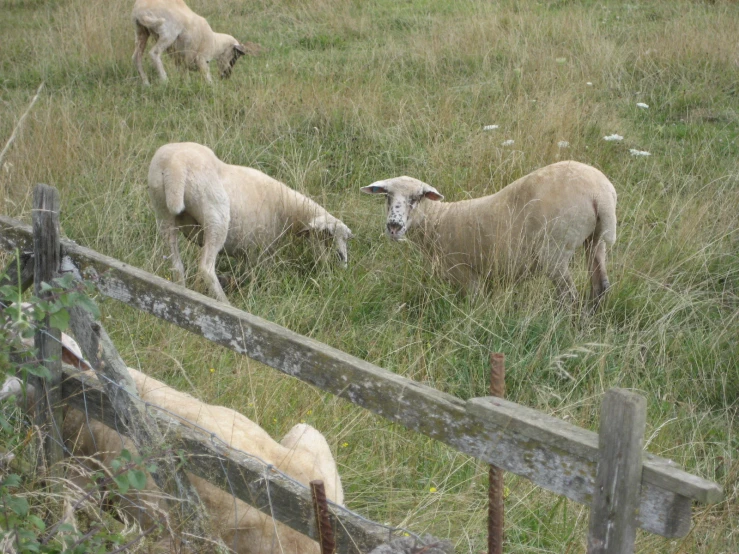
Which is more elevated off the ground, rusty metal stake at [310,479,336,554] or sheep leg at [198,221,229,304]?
rusty metal stake at [310,479,336,554]

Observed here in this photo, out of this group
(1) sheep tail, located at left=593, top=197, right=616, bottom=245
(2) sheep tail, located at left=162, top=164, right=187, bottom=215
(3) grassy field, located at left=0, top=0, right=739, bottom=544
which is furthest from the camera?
(2) sheep tail, located at left=162, top=164, right=187, bottom=215

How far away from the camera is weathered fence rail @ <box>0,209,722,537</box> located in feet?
5.71

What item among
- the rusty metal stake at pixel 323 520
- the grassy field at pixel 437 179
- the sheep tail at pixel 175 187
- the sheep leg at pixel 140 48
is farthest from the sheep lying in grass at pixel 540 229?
the sheep leg at pixel 140 48

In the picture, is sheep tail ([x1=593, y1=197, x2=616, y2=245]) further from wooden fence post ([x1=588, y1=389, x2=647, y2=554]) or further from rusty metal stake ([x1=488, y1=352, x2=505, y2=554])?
wooden fence post ([x1=588, y1=389, x2=647, y2=554])

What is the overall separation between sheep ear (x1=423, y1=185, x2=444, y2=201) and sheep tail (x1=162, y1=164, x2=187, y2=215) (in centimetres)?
173

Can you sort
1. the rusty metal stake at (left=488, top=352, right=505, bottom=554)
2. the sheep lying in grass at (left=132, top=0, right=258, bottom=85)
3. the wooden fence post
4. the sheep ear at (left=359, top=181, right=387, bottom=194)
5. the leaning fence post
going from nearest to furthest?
the wooden fence post, the rusty metal stake at (left=488, top=352, right=505, bottom=554), the leaning fence post, the sheep ear at (left=359, top=181, right=387, bottom=194), the sheep lying in grass at (left=132, top=0, right=258, bottom=85)

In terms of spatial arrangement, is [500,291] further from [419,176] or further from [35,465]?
[35,465]

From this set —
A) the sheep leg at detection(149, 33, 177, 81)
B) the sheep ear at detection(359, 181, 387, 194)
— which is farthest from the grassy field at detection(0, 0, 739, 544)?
the sheep ear at detection(359, 181, 387, 194)

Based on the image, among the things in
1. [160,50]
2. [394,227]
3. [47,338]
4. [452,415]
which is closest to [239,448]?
[47,338]

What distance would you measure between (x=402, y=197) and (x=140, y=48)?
19.7 ft

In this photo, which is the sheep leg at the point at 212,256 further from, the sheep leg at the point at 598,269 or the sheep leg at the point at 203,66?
the sheep leg at the point at 203,66

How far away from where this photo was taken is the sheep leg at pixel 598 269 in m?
5.69

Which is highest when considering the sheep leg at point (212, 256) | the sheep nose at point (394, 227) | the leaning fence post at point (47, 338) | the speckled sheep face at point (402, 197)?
the leaning fence post at point (47, 338)

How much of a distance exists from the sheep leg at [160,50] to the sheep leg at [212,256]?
4.75 metres
